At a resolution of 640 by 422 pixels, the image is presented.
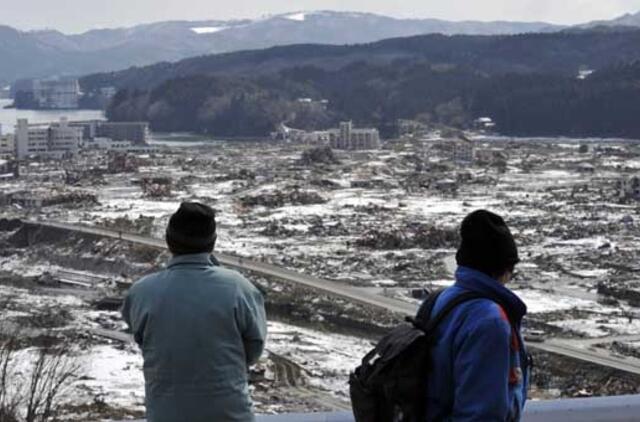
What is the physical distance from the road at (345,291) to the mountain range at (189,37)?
95527mm

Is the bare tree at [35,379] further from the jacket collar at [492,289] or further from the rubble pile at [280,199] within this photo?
the rubble pile at [280,199]

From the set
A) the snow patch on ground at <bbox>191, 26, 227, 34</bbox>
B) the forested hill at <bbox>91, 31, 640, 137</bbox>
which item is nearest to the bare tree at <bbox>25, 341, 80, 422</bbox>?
the forested hill at <bbox>91, 31, 640, 137</bbox>

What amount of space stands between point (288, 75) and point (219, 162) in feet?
94.3

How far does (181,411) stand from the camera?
4.60 feet

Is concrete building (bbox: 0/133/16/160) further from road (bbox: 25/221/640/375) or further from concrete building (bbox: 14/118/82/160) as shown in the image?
road (bbox: 25/221/640/375)

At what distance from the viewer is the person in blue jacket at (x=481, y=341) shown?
115cm

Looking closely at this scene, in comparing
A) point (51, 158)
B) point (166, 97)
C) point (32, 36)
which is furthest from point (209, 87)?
point (32, 36)

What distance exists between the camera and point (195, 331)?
141 centimetres

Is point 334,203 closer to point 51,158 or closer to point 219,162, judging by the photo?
point 219,162

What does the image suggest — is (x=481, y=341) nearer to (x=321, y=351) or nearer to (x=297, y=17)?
(x=321, y=351)

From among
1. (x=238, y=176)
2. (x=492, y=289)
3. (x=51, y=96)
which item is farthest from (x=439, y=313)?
(x=51, y=96)

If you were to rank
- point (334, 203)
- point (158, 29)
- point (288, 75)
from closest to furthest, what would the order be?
point (334, 203)
point (288, 75)
point (158, 29)

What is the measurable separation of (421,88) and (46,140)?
77.0 ft

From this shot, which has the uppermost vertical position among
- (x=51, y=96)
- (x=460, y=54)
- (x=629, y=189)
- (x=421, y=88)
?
(x=460, y=54)
